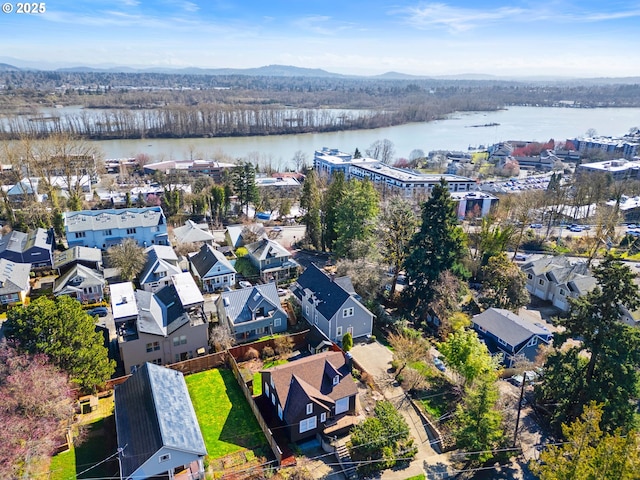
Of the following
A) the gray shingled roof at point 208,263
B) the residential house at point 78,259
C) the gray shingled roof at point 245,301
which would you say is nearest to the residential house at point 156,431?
the gray shingled roof at point 245,301

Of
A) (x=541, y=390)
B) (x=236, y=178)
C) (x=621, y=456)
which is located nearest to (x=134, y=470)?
(x=621, y=456)

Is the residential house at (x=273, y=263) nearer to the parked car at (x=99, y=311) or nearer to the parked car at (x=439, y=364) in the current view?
the parked car at (x=99, y=311)

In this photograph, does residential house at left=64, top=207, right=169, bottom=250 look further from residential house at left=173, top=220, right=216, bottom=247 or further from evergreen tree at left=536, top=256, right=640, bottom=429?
evergreen tree at left=536, top=256, right=640, bottom=429

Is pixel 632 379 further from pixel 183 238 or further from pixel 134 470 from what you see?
pixel 183 238

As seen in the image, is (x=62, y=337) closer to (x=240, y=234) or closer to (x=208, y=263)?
(x=208, y=263)

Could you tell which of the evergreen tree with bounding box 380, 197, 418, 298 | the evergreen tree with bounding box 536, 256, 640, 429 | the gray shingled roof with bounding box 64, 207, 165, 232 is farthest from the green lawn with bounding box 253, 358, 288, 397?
the gray shingled roof with bounding box 64, 207, 165, 232

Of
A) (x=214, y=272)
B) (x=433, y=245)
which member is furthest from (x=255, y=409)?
(x=214, y=272)
